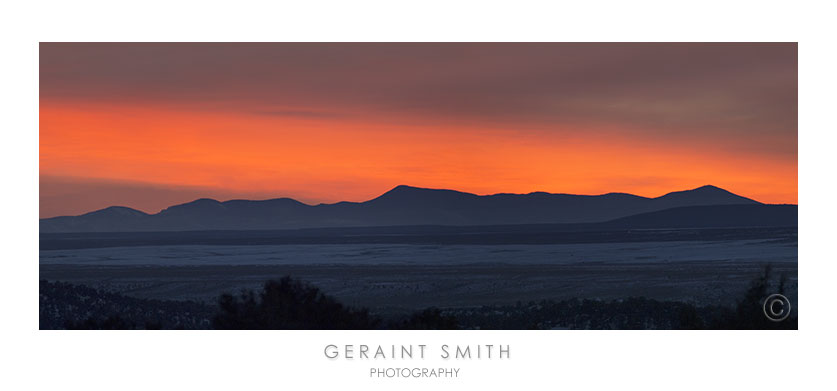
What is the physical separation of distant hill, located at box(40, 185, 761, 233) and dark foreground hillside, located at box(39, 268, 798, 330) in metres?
7.82

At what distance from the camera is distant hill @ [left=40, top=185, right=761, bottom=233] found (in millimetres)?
26703

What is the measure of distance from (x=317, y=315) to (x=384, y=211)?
19100 mm

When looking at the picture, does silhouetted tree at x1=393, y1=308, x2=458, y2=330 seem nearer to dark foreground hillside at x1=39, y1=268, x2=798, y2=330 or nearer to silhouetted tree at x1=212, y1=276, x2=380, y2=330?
dark foreground hillside at x1=39, y1=268, x2=798, y2=330

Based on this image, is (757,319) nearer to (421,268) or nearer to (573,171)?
(573,171)

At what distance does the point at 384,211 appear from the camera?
31578 mm

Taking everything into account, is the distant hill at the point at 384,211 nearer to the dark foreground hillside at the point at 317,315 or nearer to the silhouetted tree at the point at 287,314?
the dark foreground hillside at the point at 317,315

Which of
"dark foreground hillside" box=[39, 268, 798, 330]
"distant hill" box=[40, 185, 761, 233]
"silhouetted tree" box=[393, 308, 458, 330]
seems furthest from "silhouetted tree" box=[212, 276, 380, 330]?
"distant hill" box=[40, 185, 761, 233]

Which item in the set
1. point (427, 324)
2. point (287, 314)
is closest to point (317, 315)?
point (287, 314)

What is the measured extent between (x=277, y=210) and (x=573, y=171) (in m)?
18.5

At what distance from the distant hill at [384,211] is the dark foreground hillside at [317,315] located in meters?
7.82

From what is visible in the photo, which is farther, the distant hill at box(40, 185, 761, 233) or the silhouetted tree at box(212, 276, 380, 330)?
the distant hill at box(40, 185, 761, 233)

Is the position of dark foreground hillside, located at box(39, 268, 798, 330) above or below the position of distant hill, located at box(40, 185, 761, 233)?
below

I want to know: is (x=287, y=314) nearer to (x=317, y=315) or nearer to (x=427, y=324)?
(x=317, y=315)

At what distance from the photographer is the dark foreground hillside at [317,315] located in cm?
1240
